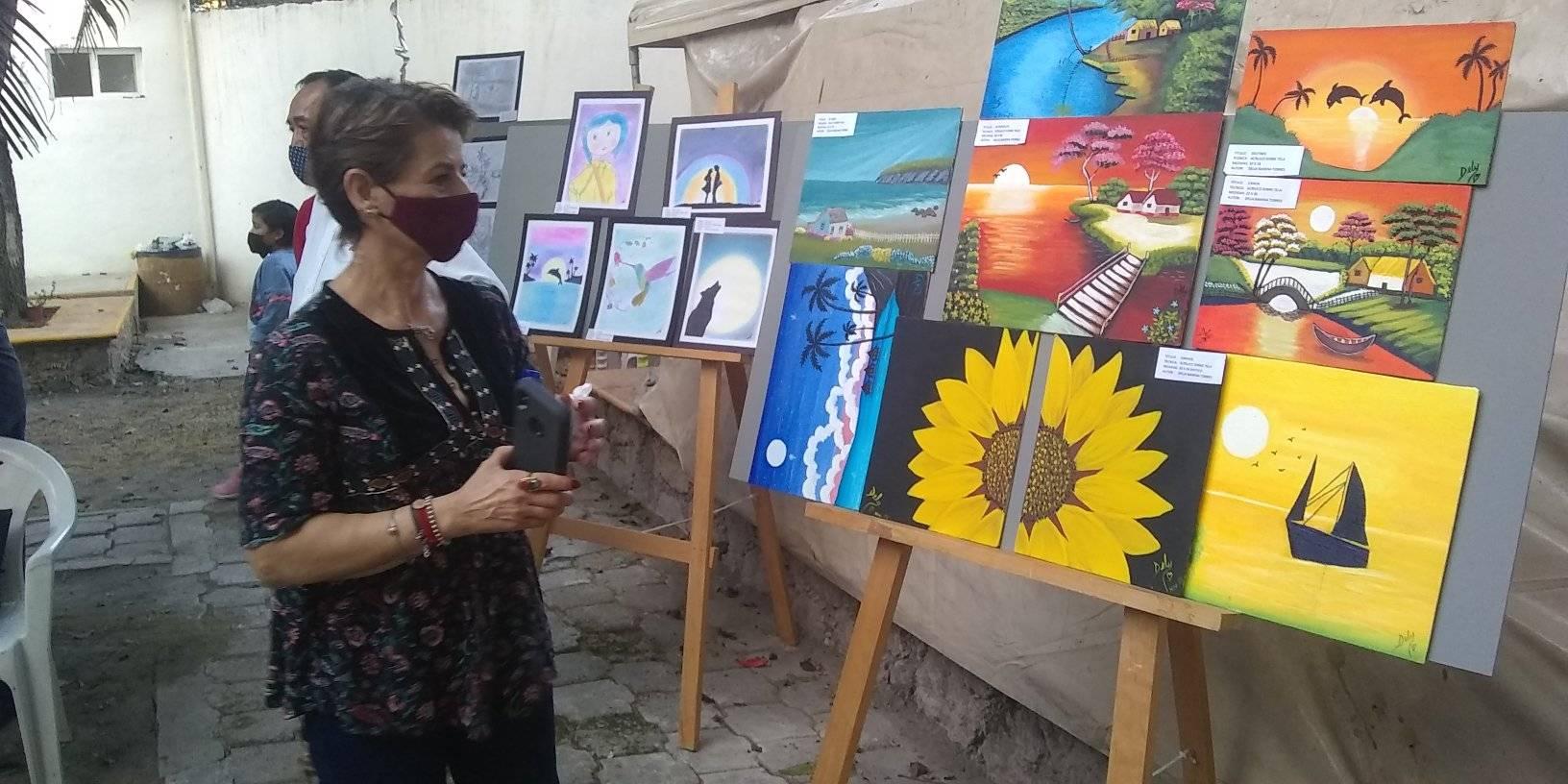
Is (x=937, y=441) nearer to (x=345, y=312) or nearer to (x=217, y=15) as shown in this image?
(x=345, y=312)

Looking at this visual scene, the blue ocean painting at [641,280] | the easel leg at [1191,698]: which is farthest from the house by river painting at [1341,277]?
the blue ocean painting at [641,280]

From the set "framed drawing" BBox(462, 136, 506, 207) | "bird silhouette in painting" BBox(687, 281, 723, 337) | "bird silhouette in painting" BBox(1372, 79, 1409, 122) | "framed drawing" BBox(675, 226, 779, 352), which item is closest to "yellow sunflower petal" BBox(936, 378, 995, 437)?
"bird silhouette in painting" BBox(1372, 79, 1409, 122)

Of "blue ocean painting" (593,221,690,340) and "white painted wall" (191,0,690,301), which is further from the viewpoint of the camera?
"white painted wall" (191,0,690,301)

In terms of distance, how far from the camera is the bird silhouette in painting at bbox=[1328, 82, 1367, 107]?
63.4 inches

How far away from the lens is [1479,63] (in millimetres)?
1501

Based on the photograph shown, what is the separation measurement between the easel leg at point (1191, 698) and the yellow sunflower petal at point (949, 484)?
44cm

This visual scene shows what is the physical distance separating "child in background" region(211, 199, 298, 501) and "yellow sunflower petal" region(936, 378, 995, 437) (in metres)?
2.63

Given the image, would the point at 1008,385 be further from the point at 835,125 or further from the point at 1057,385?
the point at 835,125

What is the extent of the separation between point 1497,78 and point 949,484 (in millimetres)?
1019

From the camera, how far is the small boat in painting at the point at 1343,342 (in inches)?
62.3

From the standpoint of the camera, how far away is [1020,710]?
2.85 meters

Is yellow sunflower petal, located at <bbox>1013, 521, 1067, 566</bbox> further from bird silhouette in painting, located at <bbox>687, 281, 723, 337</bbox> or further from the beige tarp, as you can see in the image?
bird silhouette in painting, located at <bbox>687, 281, 723, 337</bbox>

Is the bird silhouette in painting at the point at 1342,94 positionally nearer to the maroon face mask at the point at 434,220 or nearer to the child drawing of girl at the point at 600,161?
the maroon face mask at the point at 434,220

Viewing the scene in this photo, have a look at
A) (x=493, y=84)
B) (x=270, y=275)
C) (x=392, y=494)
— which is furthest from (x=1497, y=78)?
(x=270, y=275)
